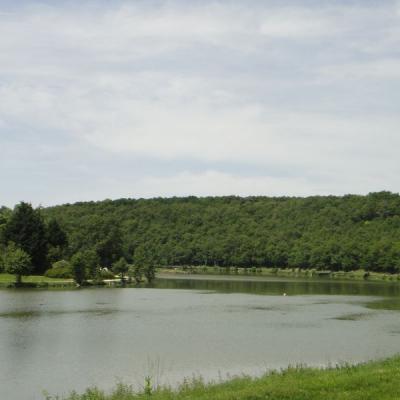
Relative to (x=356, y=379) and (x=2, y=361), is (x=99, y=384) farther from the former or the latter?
(x=356, y=379)

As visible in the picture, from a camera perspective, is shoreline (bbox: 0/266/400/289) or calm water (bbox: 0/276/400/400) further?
shoreline (bbox: 0/266/400/289)

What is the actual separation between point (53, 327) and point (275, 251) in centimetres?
11811

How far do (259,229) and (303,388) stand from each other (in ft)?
500

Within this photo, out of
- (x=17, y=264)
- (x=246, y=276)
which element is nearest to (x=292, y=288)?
(x=17, y=264)

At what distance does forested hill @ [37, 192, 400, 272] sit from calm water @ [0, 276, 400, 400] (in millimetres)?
70653

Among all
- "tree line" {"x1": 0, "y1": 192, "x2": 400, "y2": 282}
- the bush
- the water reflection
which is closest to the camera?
the water reflection

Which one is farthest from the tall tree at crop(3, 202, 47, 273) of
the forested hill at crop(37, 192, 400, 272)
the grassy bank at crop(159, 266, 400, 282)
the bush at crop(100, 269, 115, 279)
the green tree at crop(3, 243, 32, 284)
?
the grassy bank at crop(159, 266, 400, 282)

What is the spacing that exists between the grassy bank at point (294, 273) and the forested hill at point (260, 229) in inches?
59.2

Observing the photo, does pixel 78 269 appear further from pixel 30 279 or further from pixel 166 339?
pixel 166 339

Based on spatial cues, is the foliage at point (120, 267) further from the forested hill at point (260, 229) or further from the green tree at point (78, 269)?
the forested hill at point (260, 229)

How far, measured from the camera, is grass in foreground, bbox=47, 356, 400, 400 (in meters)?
14.0

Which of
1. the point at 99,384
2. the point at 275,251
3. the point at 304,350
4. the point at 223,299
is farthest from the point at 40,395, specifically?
the point at 275,251

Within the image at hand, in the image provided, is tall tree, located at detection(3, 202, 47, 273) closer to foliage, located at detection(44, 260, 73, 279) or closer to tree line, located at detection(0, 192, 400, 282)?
foliage, located at detection(44, 260, 73, 279)

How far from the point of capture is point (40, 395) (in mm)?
19562
